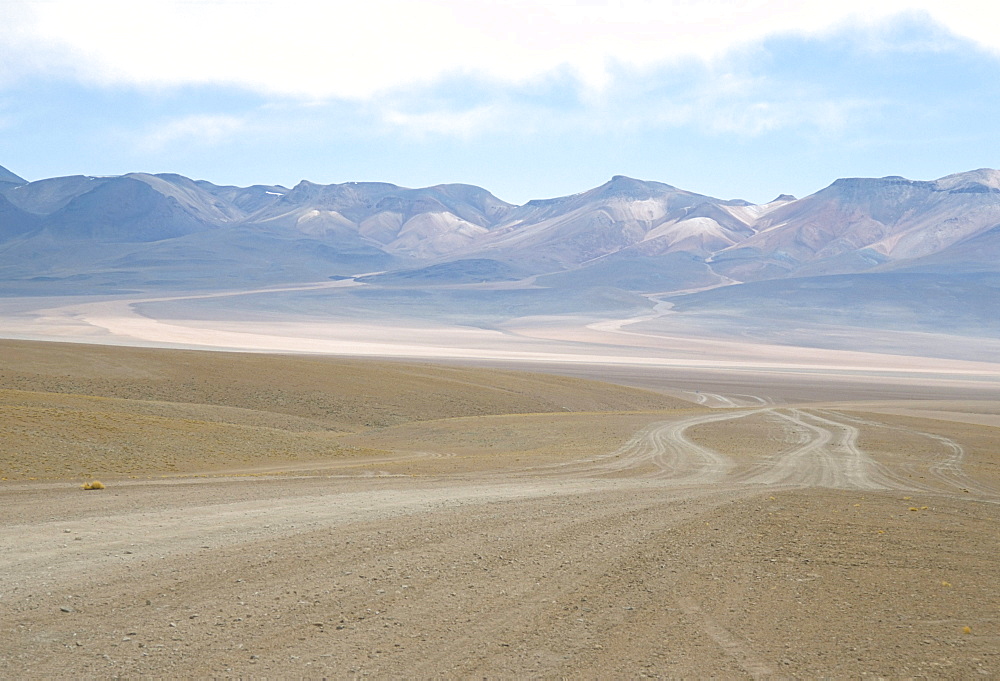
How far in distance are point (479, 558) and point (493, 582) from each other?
3.05ft

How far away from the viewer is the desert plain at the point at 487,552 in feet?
22.5

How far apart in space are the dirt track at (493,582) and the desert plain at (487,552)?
0.12ft

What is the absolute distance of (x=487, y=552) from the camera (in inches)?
388

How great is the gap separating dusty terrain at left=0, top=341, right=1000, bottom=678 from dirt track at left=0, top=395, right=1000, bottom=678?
4 centimetres

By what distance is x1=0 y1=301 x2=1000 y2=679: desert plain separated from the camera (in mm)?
6852

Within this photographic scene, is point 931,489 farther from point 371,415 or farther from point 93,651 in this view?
point 371,415

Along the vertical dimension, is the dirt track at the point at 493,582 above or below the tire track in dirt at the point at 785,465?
above

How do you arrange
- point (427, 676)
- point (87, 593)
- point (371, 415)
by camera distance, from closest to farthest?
point (427, 676), point (87, 593), point (371, 415)

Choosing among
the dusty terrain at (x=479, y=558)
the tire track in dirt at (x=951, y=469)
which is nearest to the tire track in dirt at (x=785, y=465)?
the tire track in dirt at (x=951, y=469)

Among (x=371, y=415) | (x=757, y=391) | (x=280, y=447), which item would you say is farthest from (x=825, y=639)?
(x=757, y=391)

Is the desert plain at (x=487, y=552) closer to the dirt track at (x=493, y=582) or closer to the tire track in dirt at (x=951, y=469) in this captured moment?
the dirt track at (x=493, y=582)

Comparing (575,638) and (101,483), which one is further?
(101,483)

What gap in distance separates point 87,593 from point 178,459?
481 inches

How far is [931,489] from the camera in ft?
55.8
